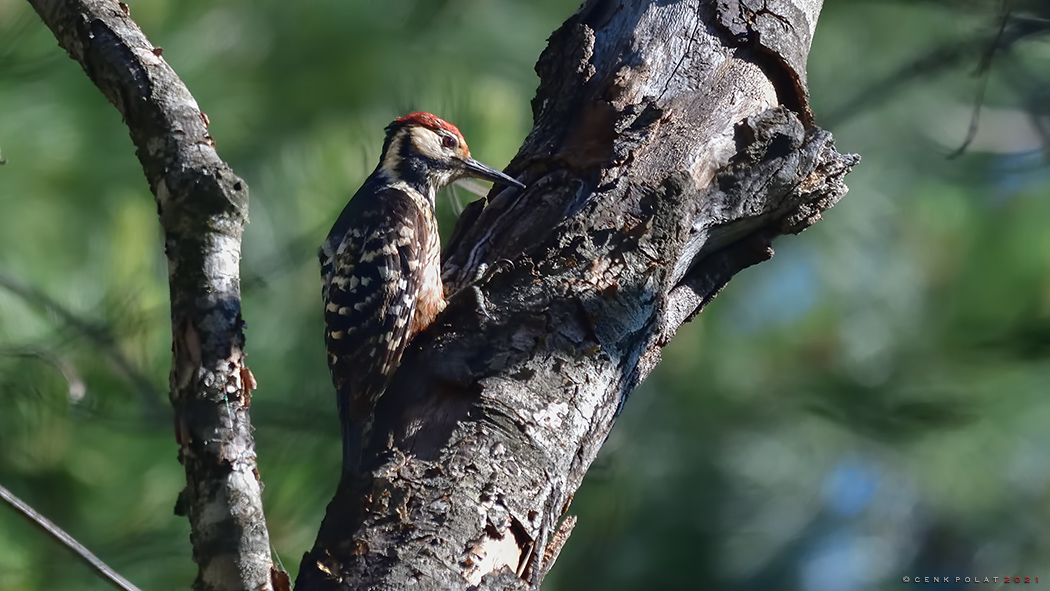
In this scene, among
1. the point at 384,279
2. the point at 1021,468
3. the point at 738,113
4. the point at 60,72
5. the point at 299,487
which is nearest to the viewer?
the point at 738,113

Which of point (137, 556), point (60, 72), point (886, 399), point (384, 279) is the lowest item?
point (137, 556)

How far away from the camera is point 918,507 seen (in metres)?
3.74

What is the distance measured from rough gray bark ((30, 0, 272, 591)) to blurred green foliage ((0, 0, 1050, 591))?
1.35 m

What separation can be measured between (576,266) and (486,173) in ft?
2.87

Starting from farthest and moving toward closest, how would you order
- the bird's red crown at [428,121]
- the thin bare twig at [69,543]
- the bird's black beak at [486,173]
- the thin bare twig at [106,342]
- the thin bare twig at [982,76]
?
the thin bare twig at [982,76]
the bird's red crown at [428,121]
the thin bare twig at [106,342]
the bird's black beak at [486,173]
the thin bare twig at [69,543]

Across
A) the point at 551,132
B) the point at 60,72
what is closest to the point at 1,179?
the point at 60,72

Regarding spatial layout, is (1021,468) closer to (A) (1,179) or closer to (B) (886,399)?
(B) (886,399)

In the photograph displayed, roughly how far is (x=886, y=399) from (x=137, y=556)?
99.6 inches

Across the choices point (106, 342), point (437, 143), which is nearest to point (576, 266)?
point (437, 143)

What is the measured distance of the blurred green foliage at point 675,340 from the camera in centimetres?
291

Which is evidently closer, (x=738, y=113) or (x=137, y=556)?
(x=738, y=113)

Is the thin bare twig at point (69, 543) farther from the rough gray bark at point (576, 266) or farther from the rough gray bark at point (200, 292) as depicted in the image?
the rough gray bark at point (576, 266)

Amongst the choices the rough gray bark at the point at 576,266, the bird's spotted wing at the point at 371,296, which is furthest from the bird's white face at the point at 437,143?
the rough gray bark at the point at 576,266

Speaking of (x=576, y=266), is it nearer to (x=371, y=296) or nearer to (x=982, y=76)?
(x=371, y=296)
